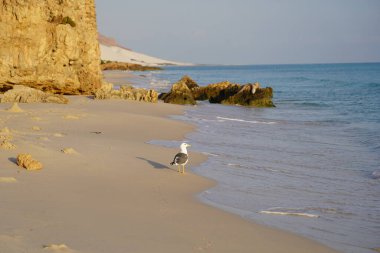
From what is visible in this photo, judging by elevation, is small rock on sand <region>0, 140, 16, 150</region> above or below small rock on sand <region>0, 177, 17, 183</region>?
above

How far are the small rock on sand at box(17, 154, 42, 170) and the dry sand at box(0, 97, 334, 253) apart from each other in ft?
0.28

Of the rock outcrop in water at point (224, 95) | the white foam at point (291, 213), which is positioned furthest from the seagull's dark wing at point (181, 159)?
the rock outcrop in water at point (224, 95)

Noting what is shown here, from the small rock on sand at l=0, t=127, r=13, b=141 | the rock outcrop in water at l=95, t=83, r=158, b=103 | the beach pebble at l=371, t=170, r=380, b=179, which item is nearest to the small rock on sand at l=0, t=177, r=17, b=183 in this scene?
the small rock on sand at l=0, t=127, r=13, b=141

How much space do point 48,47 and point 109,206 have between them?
14988 mm

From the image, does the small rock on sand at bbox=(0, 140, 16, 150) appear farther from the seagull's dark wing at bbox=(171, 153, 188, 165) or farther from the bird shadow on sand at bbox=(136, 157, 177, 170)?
the seagull's dark wing at bbox=(171, 153, 188, 165)

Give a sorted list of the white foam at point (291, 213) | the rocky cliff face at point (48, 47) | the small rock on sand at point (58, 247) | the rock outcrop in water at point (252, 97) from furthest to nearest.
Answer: the rock outcrop in water at point (252, 97) < the rocky cliff face at point (48, 47) < the white foam at point (291, 213) < the small rock on sand at point (58, 247)

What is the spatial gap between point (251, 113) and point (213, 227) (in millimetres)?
18435

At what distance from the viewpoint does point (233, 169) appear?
9805 mm

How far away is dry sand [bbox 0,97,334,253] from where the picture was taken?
4961 millimetres

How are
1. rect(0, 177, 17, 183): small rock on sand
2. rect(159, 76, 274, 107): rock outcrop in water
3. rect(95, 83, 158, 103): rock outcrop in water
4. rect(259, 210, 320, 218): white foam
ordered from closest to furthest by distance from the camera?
rect(0, 177, 17, 183): small rock on sand
rect(259, 210, 320, 218): white foam
rect(95, 83, 158, 103): rock outcrop in water
rect(159, 76, 274, 107): rock outcrop in water

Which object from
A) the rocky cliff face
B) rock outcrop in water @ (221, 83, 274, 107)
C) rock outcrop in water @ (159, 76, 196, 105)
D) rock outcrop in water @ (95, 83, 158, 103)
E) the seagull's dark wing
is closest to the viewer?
the seagull's dark wing

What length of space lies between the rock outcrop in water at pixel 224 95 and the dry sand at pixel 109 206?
1566cm

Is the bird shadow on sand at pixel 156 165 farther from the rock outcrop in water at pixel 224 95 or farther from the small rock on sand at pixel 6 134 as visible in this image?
the rock outcrop in water at pixel 224 95

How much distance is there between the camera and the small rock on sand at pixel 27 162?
745cm
